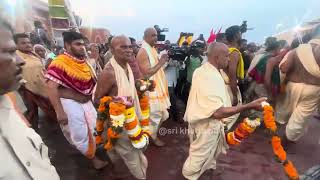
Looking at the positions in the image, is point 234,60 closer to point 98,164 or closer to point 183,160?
point 183,160

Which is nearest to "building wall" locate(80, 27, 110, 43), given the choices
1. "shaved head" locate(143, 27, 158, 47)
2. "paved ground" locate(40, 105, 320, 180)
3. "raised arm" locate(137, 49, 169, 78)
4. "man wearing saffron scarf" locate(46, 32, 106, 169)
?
"paved ground" locate(40, 105, 320, 180)

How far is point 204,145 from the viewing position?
324 centimetres

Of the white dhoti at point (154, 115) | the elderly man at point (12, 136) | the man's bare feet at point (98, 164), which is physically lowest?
the man's bare feet at point (98, 164)

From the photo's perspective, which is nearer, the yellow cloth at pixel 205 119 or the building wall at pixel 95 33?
the yellow cloth at pixel 205 119

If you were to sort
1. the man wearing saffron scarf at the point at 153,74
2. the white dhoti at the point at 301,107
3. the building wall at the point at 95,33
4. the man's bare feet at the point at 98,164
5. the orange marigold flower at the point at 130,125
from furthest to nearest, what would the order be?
the building wall at the point at 95,33 < the man wearing saffron scarf at the point at 153,74 < the white dhoti at the point at 301,107 < the man's bare feet at the point at 98,164 < the orange marigold flower at the point at 130,125

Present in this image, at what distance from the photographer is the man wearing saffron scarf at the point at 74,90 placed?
3.53 m

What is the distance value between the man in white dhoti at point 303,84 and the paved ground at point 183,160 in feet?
1.45

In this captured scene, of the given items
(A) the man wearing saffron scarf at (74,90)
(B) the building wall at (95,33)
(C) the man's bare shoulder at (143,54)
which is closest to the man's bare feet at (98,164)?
(A) the man wearing saffron scarf at (74,90)

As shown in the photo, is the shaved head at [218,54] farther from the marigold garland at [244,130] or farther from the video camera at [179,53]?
the video camera at [179,53]

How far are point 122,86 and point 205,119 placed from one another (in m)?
0.94

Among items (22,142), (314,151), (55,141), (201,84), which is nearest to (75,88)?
(201,84)

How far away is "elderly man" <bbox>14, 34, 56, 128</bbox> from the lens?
4.57 meters

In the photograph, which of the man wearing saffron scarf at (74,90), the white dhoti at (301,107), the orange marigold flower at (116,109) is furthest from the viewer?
the white dhoti at (301,107)

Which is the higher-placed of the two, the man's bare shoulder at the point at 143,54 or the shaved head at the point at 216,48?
the shaved head at the point at 216,48
